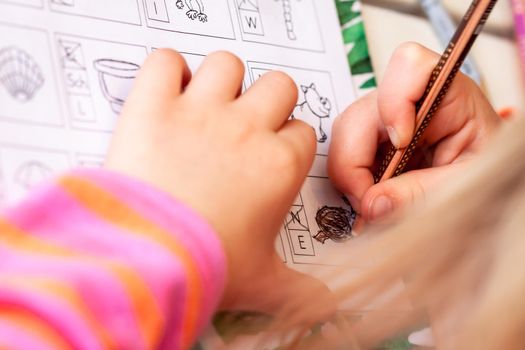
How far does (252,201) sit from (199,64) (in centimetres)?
12

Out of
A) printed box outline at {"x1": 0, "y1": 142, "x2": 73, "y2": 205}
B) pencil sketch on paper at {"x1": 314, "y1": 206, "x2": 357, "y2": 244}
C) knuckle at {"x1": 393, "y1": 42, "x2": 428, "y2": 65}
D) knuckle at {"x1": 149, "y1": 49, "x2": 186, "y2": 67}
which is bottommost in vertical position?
pencil sketch on paper at {"x1": 314, "y1": 206, "x2": 357, "y2": 244}

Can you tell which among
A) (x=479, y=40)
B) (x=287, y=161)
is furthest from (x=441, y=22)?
(x=287, y=161)

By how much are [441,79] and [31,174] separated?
0.25 metres

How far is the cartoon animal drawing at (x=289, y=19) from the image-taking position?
0.55m

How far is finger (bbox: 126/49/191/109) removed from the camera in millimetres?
421

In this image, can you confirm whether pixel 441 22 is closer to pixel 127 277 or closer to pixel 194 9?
pixel 194 9

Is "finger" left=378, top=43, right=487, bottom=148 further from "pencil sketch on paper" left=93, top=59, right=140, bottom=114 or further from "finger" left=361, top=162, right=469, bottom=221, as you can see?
"pencil sketch on paper" left=93, top=59, right=140, bottom=114

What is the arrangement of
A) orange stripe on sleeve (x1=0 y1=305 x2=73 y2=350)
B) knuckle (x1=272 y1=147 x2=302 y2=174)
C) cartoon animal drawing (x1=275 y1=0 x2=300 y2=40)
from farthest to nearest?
1. cartoon animal drawing (x1=275 y1=0 x2=300 y2=40)
2. knuckle (x1=272 y1=147 x2=302 y2=174)
3. orange stripe on sleeve (x1=0 y1=305 x2=73 y2=350)

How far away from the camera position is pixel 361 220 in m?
0.51

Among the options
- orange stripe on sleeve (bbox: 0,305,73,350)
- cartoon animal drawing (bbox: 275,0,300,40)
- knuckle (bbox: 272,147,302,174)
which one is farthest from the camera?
cartoon animal drawing (bbox: 275,0,300,40)

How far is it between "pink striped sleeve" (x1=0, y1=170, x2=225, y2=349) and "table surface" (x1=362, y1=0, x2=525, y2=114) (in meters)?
0.28

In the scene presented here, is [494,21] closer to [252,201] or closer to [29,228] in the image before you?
[252,201]

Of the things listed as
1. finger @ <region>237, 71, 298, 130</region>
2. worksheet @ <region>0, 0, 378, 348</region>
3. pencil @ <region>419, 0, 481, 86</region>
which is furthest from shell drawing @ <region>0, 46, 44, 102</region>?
pencil @ <region>419, 0, 481, 86</region>

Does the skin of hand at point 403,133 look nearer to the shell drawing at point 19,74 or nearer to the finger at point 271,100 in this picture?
the finger at point 271,100
